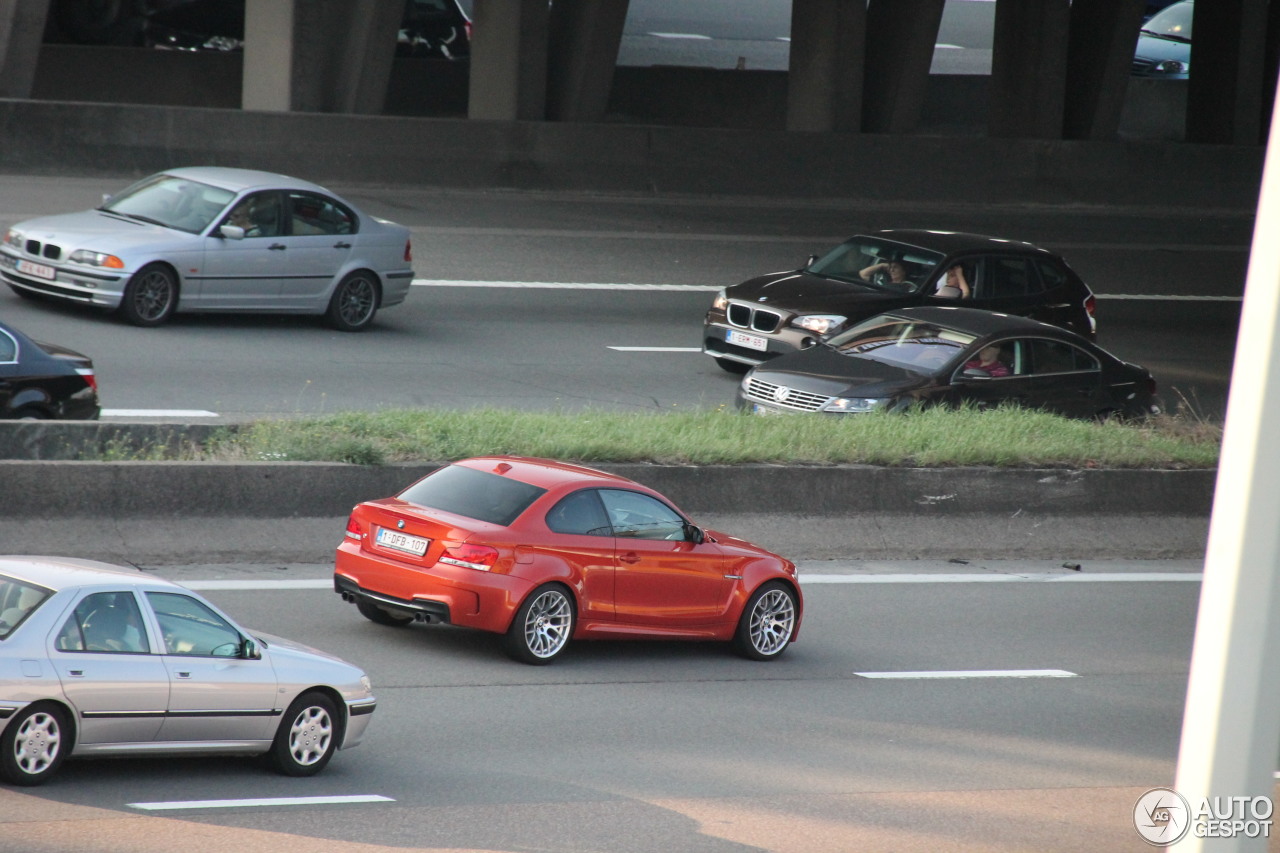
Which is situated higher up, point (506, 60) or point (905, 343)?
point (506, 60)

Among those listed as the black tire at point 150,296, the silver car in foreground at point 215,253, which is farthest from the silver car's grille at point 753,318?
the black tire at point 150,296

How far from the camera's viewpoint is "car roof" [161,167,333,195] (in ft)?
64.3

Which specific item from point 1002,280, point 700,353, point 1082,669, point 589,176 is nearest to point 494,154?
point 589,176

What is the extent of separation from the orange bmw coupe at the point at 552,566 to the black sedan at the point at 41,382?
3.84 meters

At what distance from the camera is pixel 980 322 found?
1814 centimetres

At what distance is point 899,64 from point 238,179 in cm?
1744

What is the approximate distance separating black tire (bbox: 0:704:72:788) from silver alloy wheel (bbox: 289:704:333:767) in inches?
48.4

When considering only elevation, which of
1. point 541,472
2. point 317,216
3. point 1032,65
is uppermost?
point 1032,65

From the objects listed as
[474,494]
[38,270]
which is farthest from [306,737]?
[38,270]

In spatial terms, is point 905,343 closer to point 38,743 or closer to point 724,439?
point 724,439

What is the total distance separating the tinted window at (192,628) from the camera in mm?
8234

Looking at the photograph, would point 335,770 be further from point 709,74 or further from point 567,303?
point 709,74

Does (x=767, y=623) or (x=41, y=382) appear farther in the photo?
(x=41, y=382)

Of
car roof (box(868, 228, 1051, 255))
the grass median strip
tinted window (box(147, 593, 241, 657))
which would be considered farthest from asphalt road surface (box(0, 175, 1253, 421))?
tinted window (box(147, 593, 241, 657))
